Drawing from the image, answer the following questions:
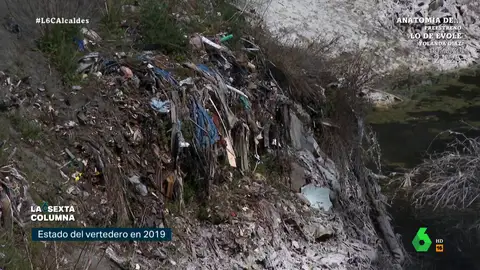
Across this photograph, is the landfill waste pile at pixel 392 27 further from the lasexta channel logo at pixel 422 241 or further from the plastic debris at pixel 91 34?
the plastic debris at pixel 91 34

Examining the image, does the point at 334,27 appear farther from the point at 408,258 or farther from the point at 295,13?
the point at 408,258

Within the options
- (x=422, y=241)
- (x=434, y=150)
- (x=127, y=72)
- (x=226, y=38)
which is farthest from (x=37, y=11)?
(x=434, y=150)

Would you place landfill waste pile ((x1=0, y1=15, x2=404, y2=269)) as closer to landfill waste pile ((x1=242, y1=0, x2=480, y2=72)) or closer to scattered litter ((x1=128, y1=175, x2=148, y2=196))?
scattered litter ((x1=128, y1=175, x2=148, y2=196))

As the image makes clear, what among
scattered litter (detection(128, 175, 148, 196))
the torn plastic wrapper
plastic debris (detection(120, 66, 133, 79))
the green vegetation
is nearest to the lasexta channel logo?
the torn plastic wrapper

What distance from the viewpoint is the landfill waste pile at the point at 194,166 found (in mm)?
5770

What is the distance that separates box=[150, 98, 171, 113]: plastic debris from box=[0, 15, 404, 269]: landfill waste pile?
1cm

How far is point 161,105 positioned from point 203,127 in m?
0.44

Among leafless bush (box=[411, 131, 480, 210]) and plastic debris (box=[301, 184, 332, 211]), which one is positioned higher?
leafless bush (box=[411, 131, 480, 210])

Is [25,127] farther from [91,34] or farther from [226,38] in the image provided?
[226,38]

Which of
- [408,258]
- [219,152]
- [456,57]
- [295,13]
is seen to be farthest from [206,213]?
[456,57]

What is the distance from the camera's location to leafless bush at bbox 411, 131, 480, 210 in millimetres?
9180

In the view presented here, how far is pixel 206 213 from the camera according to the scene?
6395mm

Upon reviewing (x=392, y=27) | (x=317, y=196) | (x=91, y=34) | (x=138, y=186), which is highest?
(x=392, y=27)
